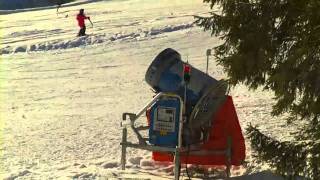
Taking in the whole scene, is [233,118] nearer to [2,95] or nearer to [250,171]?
[250,171]

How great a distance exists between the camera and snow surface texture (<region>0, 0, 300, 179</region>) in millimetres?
7789

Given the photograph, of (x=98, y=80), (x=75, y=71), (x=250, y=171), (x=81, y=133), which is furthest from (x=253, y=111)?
(x=75, y=71)

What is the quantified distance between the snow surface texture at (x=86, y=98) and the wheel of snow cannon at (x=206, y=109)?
69 cm

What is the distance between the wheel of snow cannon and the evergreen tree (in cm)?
175

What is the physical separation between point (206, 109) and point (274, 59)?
2194 millimetres

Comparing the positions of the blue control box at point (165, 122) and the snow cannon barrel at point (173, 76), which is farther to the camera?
the snow cannon barrel at point (173, 76)

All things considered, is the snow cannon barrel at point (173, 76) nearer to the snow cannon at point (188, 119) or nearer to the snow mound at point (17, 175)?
the snow cannon at point (188, 119)

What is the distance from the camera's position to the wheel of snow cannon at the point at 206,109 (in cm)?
682

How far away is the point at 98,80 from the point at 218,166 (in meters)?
8.67

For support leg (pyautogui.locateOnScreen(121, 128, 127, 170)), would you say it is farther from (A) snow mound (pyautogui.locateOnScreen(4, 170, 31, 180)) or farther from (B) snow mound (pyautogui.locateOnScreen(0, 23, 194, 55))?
(B) snow mound (pyautogui.locateOnScreen(0, 23, 194, 55))

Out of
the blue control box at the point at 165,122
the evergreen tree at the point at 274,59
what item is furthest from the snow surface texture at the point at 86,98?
the evergreen tree at the point at 274,59

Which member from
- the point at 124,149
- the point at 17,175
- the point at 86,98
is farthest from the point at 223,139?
the point at 86,98

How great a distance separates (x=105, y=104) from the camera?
41.5 ft

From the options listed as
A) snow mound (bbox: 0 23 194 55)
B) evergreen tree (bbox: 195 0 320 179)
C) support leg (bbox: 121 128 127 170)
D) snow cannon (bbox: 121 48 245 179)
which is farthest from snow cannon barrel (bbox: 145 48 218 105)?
snow mound (bbox: 0 23 194 55)
